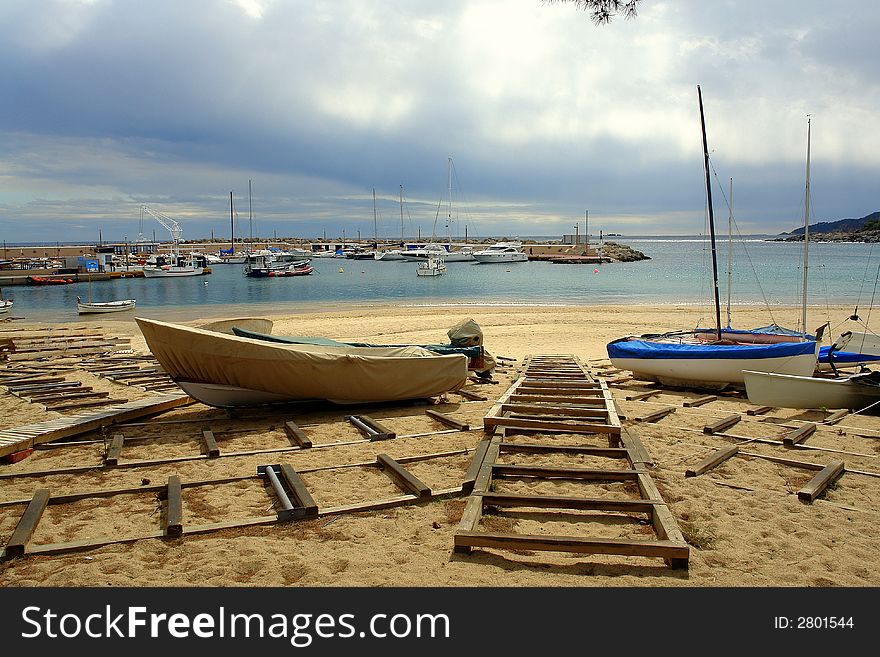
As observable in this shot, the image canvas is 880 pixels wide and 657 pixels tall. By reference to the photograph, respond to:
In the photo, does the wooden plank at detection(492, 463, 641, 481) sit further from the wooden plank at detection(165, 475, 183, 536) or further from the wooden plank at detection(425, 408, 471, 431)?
the wooden plank at detection(165, 475, 183, 536)

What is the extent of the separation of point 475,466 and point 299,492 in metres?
1.95

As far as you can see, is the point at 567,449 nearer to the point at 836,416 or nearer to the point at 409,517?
the point at 409,517

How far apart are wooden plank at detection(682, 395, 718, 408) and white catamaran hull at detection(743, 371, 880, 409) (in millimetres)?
827

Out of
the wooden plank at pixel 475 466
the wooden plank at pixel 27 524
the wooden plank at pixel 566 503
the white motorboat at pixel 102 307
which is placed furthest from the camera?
the white motorboat at pixel 102 307

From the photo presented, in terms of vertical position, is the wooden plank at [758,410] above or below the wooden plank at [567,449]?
below

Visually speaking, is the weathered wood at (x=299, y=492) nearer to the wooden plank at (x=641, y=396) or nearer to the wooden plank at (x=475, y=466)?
the wooden plank at (x=475, y=466)

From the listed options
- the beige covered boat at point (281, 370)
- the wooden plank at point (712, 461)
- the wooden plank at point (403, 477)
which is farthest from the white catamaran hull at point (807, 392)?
the wooden plank at point (403, 477)

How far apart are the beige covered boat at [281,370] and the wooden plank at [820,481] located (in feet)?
19.4

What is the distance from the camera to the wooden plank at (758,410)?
37.1 ft

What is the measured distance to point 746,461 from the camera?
7.85 metres

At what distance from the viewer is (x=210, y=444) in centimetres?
844
